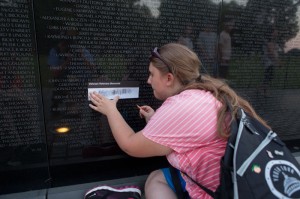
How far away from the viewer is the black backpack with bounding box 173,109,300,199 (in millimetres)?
1427

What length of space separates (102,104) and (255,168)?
129 cm

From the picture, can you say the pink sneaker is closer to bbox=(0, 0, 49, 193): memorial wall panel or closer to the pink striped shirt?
bbox=(0, 0, 49, 193): memorial wall panel

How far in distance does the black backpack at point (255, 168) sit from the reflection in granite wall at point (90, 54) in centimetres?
131

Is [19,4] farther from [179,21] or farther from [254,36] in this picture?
[254,36]

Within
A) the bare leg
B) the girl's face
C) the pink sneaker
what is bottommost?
the pink sneaker

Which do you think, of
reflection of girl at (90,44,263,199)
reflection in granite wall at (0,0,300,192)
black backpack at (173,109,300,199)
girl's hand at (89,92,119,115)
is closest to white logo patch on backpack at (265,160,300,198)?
black backpack at (173,109,300,199)

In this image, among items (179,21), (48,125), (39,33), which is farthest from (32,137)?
(179,21)

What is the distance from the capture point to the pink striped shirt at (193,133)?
68.2 inches

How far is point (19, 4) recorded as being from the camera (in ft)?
6.93

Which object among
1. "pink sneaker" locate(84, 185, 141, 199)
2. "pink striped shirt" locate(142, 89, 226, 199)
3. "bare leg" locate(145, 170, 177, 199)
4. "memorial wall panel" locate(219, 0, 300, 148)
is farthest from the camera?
"memorial wall panel" locate(219, 0, 300, 148)

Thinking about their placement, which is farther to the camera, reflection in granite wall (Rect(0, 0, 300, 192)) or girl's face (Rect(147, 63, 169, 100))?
reflection in granite wall (Rect(0, 0, 300, 192))

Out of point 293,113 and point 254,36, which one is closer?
point 254,36

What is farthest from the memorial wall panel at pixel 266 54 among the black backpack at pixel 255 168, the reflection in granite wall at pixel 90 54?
the black backpack at pixel 255 168

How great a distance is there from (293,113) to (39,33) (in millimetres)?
3186
